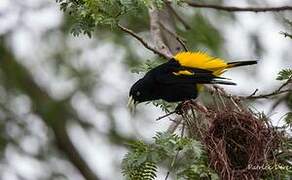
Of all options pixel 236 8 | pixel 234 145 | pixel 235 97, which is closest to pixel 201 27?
pixel 236 8

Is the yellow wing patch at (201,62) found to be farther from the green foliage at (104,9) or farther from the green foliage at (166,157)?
the green foliage at (166,157)

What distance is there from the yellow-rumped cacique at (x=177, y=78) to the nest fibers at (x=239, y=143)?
0.54 meters

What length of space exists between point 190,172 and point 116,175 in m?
3.84

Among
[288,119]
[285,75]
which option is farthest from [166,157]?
[285,75]

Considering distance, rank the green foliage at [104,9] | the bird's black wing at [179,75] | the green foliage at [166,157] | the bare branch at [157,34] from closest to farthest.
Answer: the green foliage at [166,157] < the green foliage at [104,9] < the bird's black wing at [179,75] < the bare branch at [157,34]

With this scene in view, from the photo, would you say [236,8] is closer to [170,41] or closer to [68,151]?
[170,41]

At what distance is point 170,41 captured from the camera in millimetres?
4102

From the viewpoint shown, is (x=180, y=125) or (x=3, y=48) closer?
(x=180, y=125)

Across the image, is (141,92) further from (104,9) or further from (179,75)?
(104,9)

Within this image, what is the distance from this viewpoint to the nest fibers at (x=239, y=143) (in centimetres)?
249

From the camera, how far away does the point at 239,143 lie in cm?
265

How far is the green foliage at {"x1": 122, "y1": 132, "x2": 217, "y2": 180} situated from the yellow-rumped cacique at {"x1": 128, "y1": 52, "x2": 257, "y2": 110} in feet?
2.19

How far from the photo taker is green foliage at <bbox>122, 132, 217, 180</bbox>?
2.49 meters

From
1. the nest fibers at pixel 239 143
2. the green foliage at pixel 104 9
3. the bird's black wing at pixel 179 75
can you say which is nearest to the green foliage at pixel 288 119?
the nest fibers at pixel 239 143
